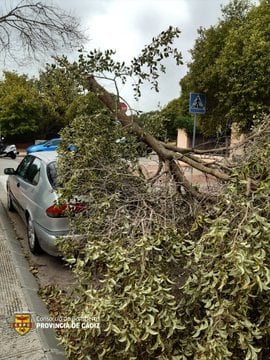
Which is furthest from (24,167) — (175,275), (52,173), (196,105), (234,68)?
(234,68)

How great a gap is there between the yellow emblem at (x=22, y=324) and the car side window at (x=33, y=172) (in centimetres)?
241

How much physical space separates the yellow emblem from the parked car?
111cm

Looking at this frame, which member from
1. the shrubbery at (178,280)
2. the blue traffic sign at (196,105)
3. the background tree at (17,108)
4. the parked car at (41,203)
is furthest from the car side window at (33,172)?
the background tree at (17,108)

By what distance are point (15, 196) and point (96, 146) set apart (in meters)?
3.41

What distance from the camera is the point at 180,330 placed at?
2.54 metres

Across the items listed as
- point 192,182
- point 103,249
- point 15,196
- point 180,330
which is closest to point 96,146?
point 192,182

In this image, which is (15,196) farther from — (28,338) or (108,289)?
(108,289)

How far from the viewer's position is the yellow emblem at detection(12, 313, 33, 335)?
11.1 ft

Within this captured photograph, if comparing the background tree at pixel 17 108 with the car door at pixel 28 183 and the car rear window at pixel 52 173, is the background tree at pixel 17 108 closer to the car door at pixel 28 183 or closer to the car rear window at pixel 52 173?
the car door at pixel 28 183

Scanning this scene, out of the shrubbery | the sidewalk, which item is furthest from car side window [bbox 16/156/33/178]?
the shrubbery

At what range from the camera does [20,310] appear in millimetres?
3689

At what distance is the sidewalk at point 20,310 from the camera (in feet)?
10.1

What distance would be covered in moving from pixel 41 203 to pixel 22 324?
6.64 ft
